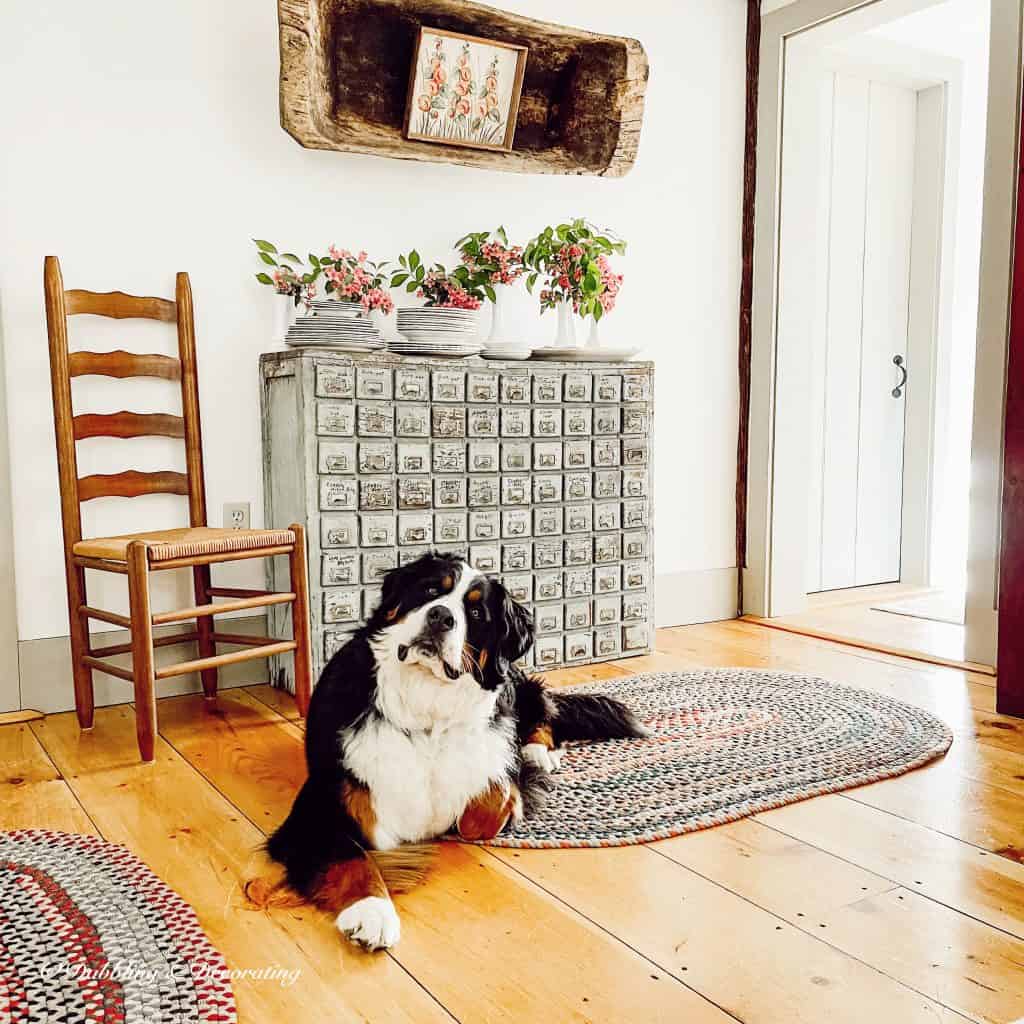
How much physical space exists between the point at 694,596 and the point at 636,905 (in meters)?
2.29

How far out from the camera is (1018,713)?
261 centimetres

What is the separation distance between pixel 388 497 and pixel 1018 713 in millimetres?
1795

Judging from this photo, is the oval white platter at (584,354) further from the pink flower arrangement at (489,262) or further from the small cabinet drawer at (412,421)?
the small cabinet drawer at (412,421)

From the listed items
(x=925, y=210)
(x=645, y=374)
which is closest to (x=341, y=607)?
(x=645, y=374)

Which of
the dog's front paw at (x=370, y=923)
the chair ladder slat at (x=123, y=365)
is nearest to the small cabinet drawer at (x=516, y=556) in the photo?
the chair ladder slat at (x=123, y=365)

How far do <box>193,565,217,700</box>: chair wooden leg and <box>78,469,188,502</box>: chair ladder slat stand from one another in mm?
235

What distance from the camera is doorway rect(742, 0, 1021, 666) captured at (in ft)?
12.2

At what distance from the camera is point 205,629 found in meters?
2.74

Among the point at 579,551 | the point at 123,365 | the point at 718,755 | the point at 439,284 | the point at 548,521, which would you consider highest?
the point at 439,284

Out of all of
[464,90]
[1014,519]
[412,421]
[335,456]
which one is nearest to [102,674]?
[335,456]

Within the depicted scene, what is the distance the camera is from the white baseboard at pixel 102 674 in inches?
104

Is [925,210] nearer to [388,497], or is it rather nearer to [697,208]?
[697,208]

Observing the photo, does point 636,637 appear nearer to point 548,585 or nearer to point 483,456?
point 548,585

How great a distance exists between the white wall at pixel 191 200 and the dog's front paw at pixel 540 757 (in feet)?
3.81
